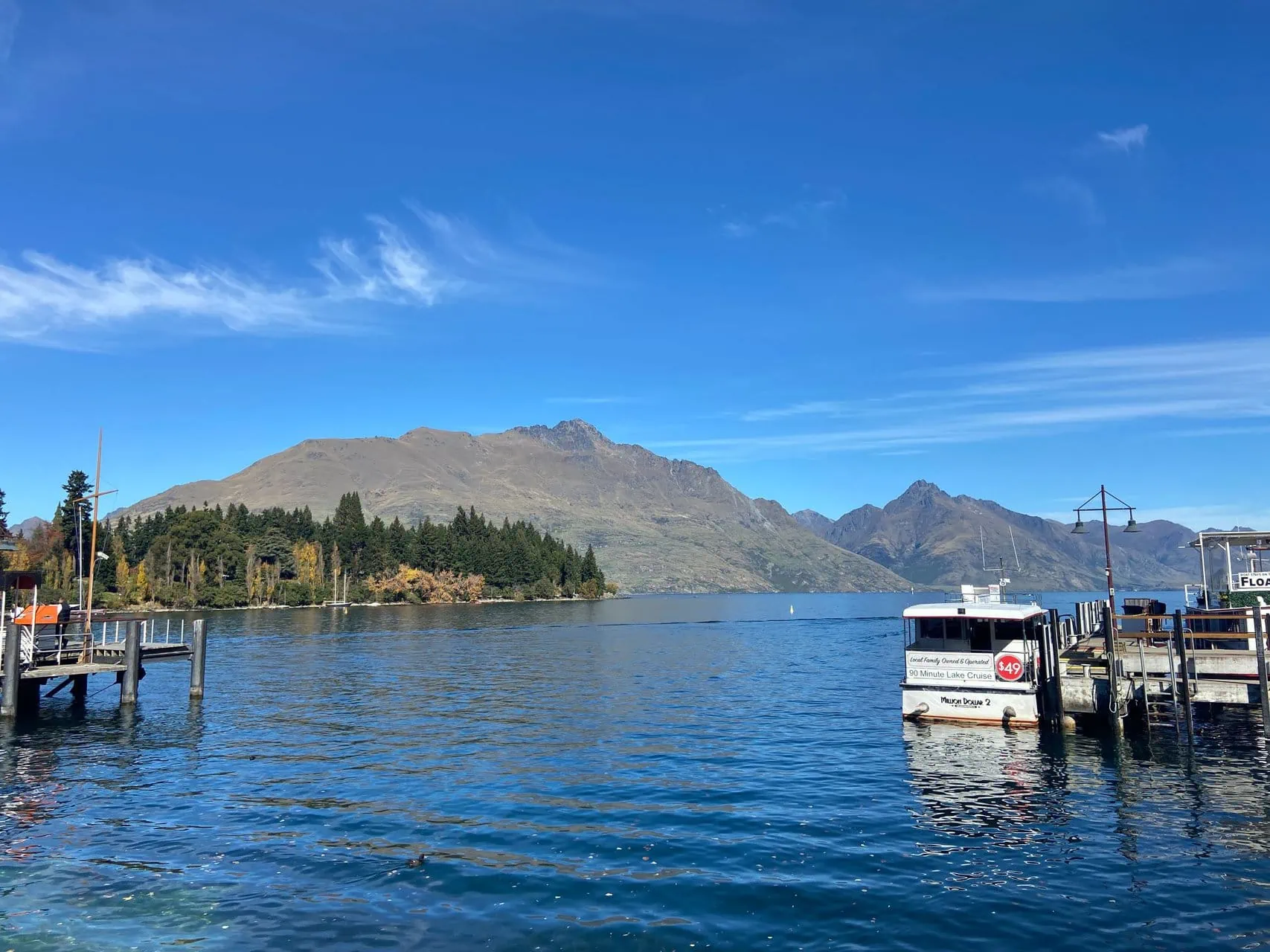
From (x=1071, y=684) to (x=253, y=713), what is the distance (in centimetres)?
4526

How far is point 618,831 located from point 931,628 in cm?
2390

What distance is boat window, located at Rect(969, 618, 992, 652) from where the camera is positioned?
136 feet

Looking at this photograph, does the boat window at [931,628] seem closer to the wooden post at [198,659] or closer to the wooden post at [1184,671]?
the wooden post at [1184,671]

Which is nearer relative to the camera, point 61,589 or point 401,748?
point 401,748

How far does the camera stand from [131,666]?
50312 millimetres

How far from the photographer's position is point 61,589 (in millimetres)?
176875

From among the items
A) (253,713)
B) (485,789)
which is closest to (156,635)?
(253,713)

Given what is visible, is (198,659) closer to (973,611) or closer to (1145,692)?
(973,611)

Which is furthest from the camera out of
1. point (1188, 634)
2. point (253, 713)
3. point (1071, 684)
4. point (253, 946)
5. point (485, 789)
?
point (253, 713)

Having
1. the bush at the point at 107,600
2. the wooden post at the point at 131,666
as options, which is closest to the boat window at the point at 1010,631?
the wooden post at the point at 131,666

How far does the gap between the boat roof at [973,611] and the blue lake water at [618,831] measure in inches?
218

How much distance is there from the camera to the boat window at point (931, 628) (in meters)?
42.7

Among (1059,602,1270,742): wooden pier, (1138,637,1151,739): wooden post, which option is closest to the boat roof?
(1059,602,1270,742): wooden pier

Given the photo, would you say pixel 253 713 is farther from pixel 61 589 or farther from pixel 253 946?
pixel 61 589
